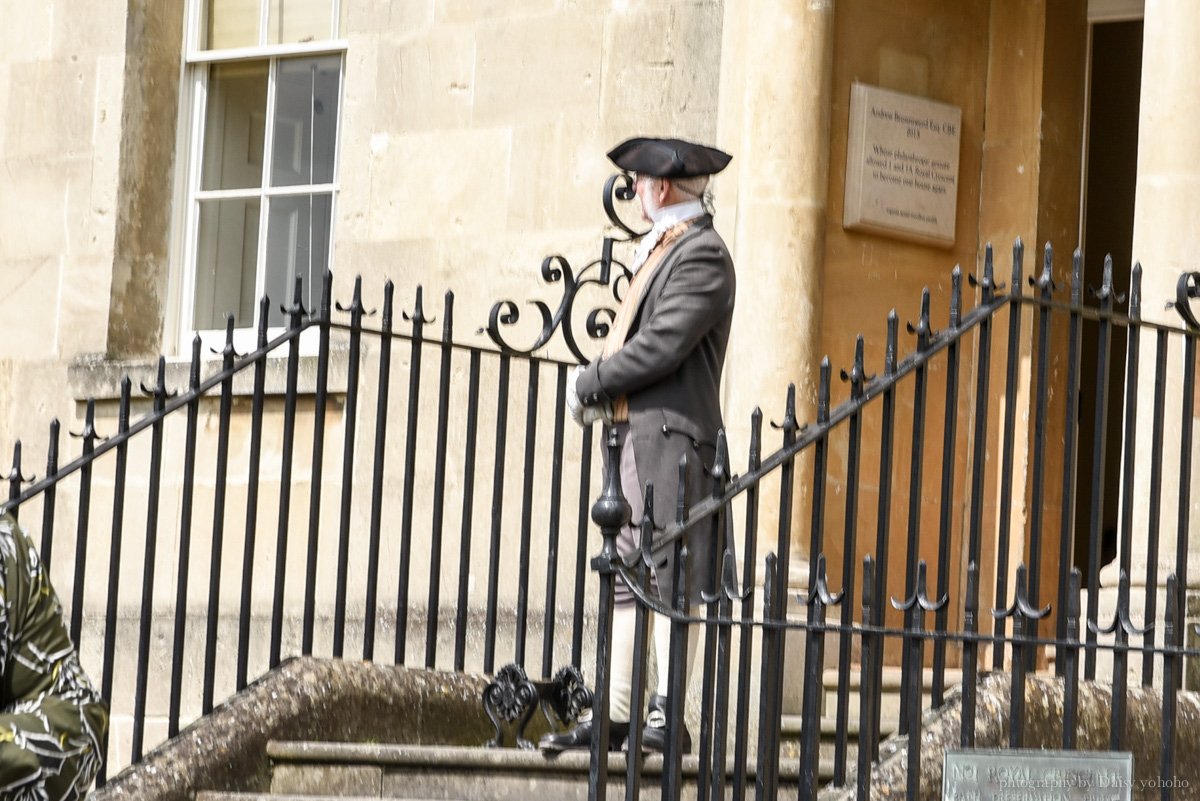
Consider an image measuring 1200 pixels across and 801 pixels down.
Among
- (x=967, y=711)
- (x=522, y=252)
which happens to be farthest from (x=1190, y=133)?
(x=522, y=252)

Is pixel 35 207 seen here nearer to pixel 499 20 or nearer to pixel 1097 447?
pixel 499 20

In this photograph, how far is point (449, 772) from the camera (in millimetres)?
6141

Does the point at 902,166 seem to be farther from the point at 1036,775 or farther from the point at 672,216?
the point at 1036,775

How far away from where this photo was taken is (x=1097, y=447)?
5746 millimetres

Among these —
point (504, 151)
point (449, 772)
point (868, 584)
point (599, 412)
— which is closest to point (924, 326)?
point (868, 584)

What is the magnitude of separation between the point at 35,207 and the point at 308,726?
418 centimetres

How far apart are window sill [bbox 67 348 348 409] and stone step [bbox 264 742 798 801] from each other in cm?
268

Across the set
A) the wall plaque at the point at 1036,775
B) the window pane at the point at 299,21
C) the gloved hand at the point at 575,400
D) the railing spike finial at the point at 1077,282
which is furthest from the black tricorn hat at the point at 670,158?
the window pane at the point at 299,21

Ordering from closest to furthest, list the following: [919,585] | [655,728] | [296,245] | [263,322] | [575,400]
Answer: [919,585] → [655,728] → [575,400] → [263,322] → [296,245]

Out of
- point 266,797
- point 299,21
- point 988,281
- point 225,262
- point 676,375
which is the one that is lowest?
point 266,797

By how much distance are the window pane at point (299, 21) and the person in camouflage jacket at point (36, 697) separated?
626 cm

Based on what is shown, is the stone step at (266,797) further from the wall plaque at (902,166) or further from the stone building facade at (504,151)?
the wall plaque at (902,166)

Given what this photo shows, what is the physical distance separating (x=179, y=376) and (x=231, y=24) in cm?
165

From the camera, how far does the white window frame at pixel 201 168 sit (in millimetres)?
9555
